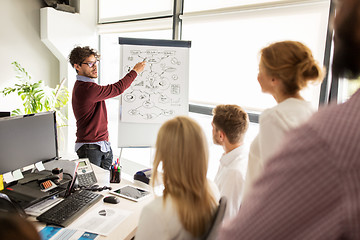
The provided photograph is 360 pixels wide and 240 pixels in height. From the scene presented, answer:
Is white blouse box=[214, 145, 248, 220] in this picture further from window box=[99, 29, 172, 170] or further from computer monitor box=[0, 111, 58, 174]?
window box=[99, 29, 172, 170]

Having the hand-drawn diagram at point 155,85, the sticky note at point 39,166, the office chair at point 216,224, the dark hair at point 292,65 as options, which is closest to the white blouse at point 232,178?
the office chair at point 216,224

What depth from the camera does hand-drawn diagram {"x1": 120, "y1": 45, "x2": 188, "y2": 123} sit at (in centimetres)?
279

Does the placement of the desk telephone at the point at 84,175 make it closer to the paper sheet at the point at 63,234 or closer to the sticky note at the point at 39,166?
the sticky note at the point at 39,166

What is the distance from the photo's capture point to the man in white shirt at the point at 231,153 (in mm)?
1603

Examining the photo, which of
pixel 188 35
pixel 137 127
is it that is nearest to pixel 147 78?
pixel 137 127

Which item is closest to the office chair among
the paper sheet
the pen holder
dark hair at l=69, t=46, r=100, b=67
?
the paper sheet

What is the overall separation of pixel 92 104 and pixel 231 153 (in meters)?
1.50

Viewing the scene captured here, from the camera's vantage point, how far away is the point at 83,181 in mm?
1919

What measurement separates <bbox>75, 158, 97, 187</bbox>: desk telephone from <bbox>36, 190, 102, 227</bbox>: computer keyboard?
0.52 ft

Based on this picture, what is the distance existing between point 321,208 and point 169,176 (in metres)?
0.76

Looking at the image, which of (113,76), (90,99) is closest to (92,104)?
(90,99)

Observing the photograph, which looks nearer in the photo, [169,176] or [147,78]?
[169,176]

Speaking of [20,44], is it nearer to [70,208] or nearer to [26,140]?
[26,140]

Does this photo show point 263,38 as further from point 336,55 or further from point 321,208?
point 321,208
